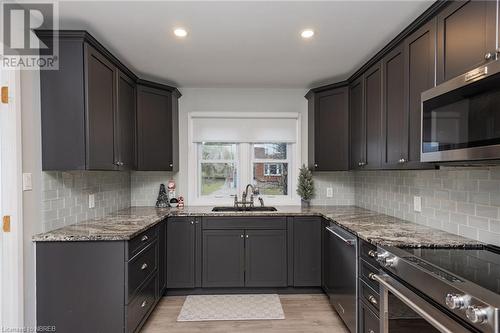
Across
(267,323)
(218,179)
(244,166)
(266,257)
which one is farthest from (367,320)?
(218,179)

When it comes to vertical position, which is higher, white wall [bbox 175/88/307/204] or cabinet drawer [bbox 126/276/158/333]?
white wall [bbox 175/88/307/204]

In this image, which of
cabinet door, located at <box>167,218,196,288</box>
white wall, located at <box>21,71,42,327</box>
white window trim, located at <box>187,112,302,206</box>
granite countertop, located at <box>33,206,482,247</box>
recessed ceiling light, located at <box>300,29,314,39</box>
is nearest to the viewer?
granite countertop, located at <box>33,206,482,247</box>

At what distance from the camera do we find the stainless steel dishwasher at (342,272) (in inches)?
90.0

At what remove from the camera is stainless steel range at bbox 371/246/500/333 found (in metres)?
1.05

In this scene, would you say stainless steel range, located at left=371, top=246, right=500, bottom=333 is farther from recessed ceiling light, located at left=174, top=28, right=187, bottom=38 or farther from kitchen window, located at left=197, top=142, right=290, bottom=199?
kitchen window, located at left=197, top=142, right=290, bottom=199

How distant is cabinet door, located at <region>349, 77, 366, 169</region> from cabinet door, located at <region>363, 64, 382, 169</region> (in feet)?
0.32

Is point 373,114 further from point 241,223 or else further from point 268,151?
point 241,223

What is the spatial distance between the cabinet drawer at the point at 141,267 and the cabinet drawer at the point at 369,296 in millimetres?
1711

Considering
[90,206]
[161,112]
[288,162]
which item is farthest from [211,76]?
[90,206]

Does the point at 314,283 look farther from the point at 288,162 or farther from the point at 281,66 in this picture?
the point at 281,66

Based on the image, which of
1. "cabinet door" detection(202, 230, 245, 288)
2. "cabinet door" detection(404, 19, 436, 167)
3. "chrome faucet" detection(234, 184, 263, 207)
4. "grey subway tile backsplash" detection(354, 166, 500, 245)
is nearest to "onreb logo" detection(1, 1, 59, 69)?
"cabinet door" detection(202, 230, 245, 288)

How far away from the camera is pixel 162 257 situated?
10.2 ft

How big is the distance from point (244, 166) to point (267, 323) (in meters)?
1.93

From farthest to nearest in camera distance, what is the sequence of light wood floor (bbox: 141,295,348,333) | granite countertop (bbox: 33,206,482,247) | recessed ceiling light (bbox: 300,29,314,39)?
light wood floor (bbox: 141,295,348,333) → recessed ceiling light (bbox: 300,29,314,39) → granite countertop (bbox: 33,206,482,247)
